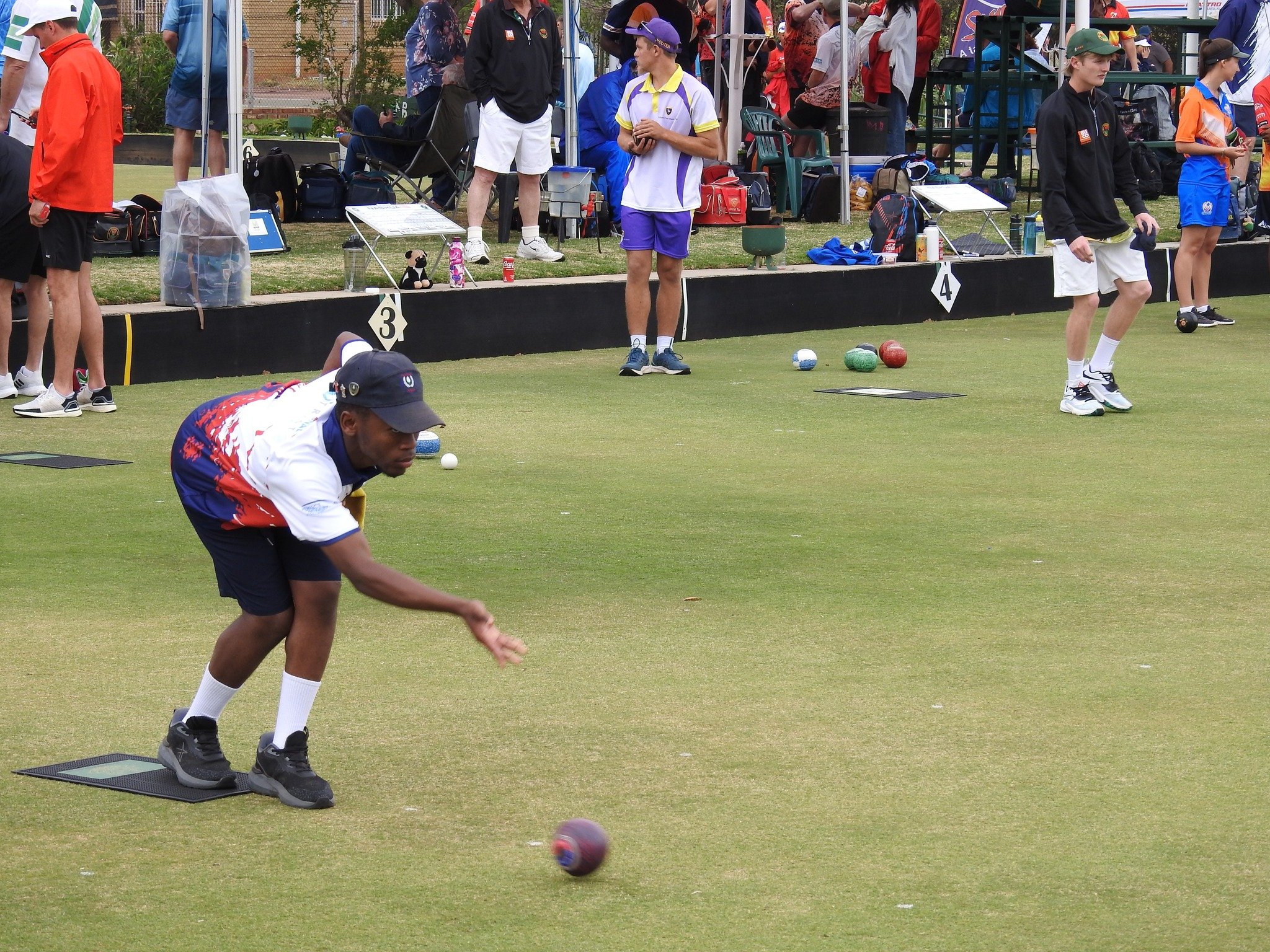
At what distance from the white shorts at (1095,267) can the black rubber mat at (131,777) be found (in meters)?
6.55

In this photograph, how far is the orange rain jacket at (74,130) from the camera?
356 inches

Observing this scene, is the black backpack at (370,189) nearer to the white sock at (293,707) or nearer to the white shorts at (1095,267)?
the white shorts at (1095,267)

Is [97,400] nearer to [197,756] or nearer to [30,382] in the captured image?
[30,382]

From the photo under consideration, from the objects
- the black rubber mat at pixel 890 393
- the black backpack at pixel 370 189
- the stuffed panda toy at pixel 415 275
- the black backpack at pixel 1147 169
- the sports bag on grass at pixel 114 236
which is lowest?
the black rubber mat at pixel 890 393

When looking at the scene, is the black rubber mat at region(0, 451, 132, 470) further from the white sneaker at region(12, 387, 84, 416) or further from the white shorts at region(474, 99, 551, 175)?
the white shorts at region(474, 99, 551, 175)

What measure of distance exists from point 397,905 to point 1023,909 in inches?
44.8

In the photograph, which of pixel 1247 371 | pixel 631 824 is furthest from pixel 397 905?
pixel 1247 371

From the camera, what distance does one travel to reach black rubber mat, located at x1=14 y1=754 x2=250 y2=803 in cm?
420

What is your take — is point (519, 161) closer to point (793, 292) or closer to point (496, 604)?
point (793, 292)

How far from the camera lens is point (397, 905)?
3.54 m

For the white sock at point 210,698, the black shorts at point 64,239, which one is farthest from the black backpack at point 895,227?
the white sock at point 210,698

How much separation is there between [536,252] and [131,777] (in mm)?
10182

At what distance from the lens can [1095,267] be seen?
9.87 metres

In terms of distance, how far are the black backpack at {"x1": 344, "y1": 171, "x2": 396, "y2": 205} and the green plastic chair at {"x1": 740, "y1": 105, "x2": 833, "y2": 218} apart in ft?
11.3
